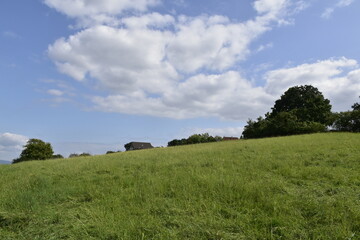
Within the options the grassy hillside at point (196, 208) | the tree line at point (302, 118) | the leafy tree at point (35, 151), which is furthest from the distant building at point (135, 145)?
the grassy hillside at point (196, 208)

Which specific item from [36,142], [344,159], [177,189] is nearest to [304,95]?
[344,159]

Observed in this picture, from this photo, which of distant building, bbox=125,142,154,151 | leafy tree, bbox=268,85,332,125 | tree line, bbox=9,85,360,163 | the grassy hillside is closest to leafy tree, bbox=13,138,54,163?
tree line, bbox=9,85,360,163

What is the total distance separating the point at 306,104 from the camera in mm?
41531

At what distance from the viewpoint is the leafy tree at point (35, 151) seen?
1366 inches

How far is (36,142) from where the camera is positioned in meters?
35.8

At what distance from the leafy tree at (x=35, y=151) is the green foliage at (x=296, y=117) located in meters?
33.9

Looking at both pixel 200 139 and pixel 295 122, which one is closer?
pixel 295 122

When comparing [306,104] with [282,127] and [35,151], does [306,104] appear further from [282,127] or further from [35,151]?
[35,151]

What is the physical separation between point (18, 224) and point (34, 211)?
601 millimetres

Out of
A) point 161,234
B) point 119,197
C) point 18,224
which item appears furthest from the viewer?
point 119,197

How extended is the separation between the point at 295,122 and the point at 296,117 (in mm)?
2352

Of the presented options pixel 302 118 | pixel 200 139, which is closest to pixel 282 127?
pixel 302 118

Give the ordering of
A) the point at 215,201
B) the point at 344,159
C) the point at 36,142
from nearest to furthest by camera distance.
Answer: the point at 215,201 < the point at 344,159 < the point at 36,142

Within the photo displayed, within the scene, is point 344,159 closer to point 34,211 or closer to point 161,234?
point 161,234
